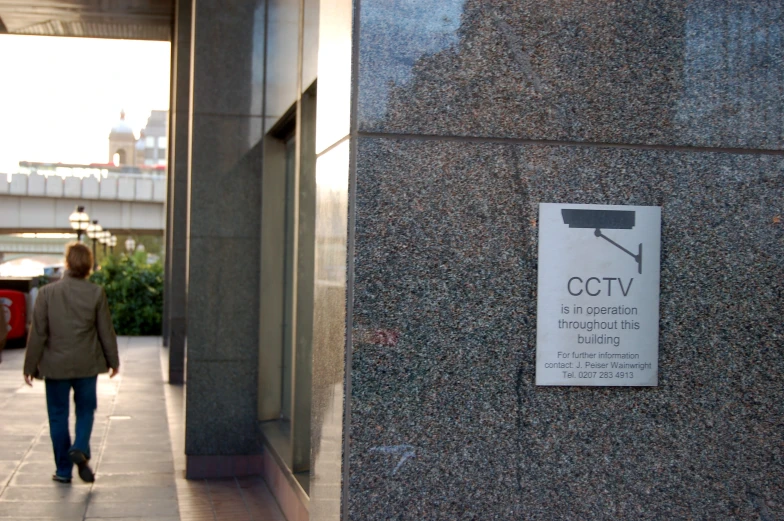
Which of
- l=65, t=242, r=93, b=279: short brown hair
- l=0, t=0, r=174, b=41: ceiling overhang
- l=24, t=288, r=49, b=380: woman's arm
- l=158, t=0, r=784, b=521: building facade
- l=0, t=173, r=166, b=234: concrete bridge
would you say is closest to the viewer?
l=158, t=0, r=784, b=521: building facade

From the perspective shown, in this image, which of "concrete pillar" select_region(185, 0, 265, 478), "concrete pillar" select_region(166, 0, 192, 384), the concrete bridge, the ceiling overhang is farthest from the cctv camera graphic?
the concrete bridge

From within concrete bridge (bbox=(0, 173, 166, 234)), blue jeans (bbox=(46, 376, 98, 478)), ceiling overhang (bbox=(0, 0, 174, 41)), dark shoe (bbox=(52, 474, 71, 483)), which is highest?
ceiling overhang (bbox=(0, 0, 174, 41))

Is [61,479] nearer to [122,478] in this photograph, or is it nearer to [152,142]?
[122,478]

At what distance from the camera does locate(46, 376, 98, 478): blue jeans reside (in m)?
7.85

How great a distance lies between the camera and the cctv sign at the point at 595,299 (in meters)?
3.36

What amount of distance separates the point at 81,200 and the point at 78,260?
134 ft

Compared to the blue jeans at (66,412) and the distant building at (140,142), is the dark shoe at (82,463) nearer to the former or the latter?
the blue jeans at (66,412)

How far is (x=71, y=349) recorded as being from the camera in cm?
770

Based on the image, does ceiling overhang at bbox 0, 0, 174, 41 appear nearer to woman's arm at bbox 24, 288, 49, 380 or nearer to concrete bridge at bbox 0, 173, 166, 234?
woman's arm at bbox 24, 288, 49, 380

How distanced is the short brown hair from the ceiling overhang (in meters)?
11.7

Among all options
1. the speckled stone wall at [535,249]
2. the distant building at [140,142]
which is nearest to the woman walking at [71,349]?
the speckled stone wall at [535,249]

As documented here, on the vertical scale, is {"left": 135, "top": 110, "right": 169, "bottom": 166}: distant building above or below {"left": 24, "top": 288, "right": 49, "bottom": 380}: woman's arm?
above

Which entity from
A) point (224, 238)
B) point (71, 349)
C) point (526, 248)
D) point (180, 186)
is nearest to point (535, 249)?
point (526, 248)

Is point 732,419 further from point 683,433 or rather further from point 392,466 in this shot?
point 392,466
